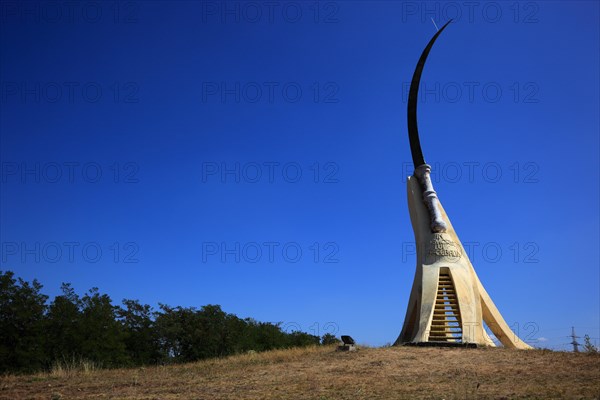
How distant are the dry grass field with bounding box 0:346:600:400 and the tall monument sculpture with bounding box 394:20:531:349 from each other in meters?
1.45

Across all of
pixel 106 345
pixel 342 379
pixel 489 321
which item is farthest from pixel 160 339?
pixel 342 379

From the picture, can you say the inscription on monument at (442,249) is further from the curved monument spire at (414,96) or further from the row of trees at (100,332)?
the row of trees at (100,332)

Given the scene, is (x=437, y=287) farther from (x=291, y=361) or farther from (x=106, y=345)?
(x=106, y=345)

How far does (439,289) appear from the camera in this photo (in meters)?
15.4

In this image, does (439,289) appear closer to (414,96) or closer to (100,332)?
(414,96)

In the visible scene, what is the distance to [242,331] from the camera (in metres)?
28.6

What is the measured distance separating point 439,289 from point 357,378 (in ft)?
22.3

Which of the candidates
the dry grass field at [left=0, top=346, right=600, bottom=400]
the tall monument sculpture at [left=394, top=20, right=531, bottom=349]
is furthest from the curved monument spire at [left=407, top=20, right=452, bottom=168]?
the dry grass field at [left=0, top=346, right=600, bottom=400]

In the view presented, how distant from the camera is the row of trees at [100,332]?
17.7 meters

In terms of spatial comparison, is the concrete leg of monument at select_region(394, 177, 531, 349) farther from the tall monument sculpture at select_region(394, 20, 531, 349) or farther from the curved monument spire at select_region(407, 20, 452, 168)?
the curved monument spire at select_region(407, 20, 452, 168)

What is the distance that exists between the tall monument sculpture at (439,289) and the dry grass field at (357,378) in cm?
145

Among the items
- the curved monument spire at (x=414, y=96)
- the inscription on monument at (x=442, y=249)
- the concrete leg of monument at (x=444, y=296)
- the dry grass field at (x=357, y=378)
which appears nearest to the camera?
the dry grass field at (x=357, y=378)

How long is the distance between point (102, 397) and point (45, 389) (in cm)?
200

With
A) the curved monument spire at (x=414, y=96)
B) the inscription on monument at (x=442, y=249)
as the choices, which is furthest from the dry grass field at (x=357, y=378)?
the curved monument spire at (x=414, y=96)
